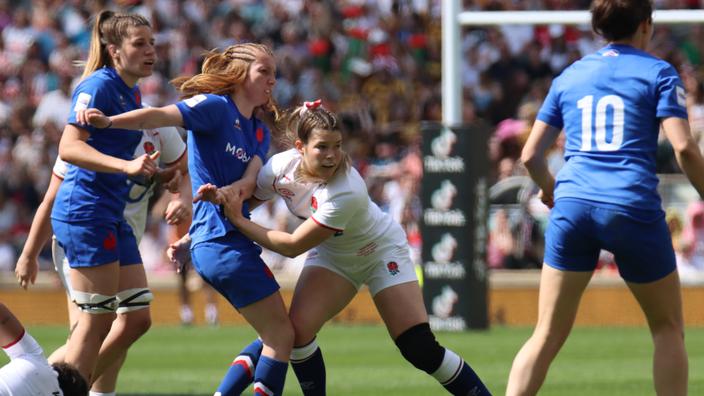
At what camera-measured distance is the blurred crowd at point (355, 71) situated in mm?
17891

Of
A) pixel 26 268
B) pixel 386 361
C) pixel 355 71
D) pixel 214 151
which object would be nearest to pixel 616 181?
pixel 214 151

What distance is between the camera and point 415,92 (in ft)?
64.7

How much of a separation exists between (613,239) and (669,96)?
0.70m

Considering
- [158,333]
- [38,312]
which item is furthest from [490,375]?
[38,312]

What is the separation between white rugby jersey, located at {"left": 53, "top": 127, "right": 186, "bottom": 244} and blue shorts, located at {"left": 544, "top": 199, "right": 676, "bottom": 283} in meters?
2.48

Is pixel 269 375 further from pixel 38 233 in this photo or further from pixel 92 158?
pixel 38 233

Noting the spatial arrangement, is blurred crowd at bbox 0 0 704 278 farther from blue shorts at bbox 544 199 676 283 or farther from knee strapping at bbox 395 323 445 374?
blue shorts at bbox 544 199 676 283

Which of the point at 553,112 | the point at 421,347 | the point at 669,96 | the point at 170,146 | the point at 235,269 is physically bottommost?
the point at 421,347

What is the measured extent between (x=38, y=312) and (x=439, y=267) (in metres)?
6.04

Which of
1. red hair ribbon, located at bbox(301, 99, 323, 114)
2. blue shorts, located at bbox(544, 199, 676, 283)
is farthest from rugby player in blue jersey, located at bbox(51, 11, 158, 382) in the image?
blue shorts, located at bbox(544, 199, 676, 283)

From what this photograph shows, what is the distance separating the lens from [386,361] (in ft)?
39.5

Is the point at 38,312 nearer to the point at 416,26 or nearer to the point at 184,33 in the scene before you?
the point at 184,33

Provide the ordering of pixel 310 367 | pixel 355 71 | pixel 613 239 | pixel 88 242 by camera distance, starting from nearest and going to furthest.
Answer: pixel 613 239
pixel 310 367
pixel 88 242
pixel 355 71

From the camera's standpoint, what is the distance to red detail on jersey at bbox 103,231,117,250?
23.9 ft
